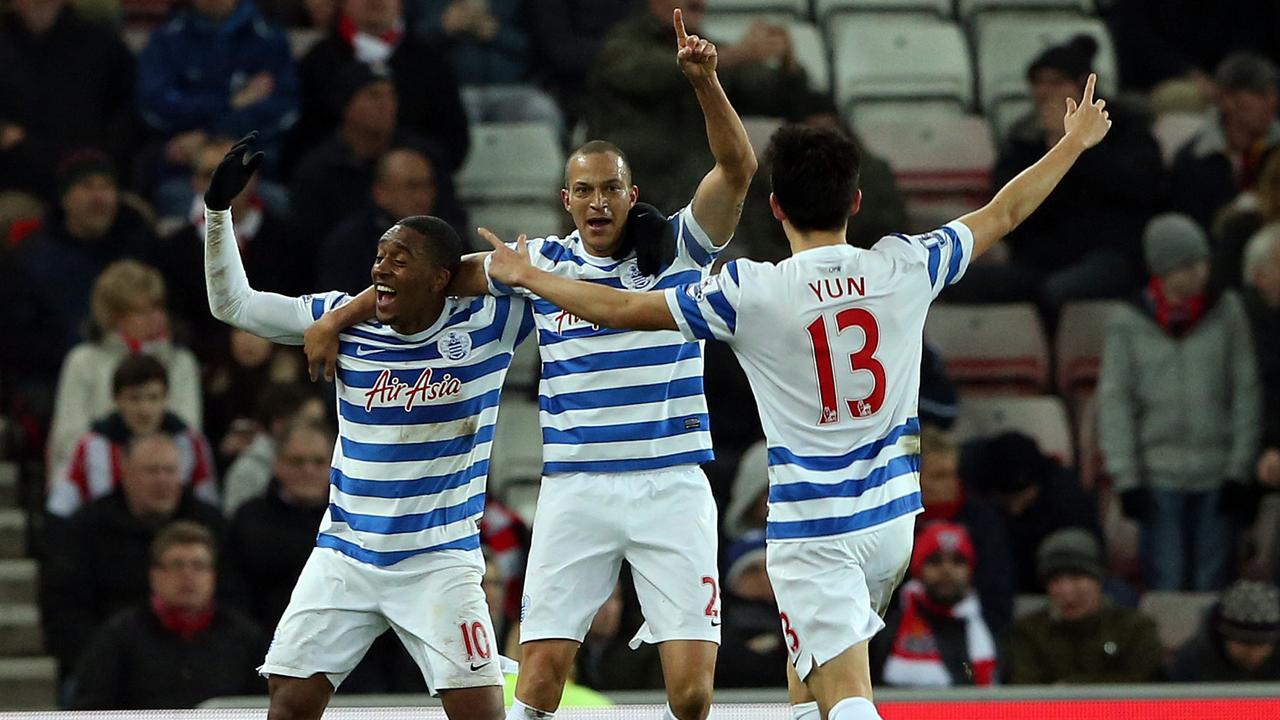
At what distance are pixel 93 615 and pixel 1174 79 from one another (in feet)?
20.9

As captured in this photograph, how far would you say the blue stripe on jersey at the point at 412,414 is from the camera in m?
5.92

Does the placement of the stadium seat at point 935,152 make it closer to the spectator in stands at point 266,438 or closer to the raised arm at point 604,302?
the spectator in stands at point 266,438

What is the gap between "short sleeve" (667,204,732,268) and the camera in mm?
6098

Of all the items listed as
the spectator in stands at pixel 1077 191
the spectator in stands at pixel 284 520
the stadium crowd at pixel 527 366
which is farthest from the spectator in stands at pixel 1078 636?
the spectator in stands at pixel 284 520

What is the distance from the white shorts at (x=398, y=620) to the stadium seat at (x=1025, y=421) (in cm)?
449

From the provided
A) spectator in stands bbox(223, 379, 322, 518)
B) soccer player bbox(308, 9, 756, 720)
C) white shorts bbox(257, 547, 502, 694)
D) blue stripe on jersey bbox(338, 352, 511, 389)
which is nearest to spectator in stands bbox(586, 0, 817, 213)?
spectator in stands bbox(223, 379, 322, 518)

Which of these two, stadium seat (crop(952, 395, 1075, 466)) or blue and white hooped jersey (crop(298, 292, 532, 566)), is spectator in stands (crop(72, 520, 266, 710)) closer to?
blue and white hooped jersey (crop(298, 292, 532, 566))

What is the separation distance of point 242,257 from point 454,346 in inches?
163

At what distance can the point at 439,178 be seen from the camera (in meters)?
10.1

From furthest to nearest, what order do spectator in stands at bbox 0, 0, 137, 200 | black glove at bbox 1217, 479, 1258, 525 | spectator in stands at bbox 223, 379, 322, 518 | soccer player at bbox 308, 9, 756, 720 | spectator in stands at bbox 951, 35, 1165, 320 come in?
spectator in stands at bbox 0, 0, 137, 200
spectator in stands at bbox 951, 35, 1165, 320
black glove at bbox 1217, 479, 1258, 525
spectator in stands at bbox 223, 379, 322, 518
soccer player at bbox 308, 9, 756, 720

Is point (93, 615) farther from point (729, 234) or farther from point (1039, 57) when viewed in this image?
point (1039, 57)

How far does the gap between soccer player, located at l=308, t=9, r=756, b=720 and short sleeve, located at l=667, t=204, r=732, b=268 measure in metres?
0.02

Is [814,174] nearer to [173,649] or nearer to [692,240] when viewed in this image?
[692,240]

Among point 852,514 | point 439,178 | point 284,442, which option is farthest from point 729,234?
point 439,178
